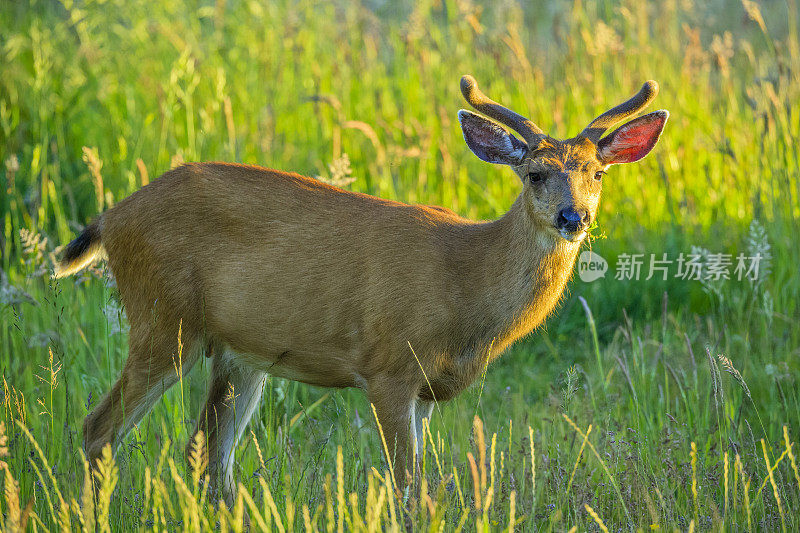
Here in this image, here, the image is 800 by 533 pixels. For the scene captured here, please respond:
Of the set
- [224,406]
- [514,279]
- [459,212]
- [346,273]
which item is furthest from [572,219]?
[459,212]

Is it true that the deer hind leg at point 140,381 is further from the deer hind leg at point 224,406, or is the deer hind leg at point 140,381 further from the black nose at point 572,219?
the black nose at point 572,219

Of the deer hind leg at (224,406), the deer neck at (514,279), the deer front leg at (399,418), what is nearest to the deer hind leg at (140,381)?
the deer hind leg at (224,406)

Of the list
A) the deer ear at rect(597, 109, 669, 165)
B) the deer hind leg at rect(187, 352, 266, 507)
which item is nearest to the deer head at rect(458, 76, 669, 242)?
the deer ear at rect(597, 109, 669, 165)

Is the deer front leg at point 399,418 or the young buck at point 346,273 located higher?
the young buck at point 346,273

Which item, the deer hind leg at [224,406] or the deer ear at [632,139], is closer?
the deer ear at [632,139]

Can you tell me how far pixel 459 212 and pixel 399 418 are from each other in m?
2.79

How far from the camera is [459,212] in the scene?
6.42 metres

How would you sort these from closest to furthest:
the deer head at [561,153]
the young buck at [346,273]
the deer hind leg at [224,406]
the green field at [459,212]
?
the green field at [459,212], the deer head at [561,153], the young buck at [346,273], the deer hind leg at [224,406]

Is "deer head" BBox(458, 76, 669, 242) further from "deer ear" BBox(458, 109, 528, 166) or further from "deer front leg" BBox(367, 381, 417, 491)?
"deer front leg" BBox(367, 381, 417, 491)

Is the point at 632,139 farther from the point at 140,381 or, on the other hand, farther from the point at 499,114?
the point at 140,381

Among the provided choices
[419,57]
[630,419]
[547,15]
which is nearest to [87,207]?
[419,57]

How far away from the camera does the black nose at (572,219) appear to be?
11.9 ft

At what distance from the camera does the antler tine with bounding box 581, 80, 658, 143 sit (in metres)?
4.03

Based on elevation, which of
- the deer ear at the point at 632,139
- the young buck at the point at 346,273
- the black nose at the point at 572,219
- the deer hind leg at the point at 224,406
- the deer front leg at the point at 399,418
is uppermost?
the deer ear at the point at 632,139
